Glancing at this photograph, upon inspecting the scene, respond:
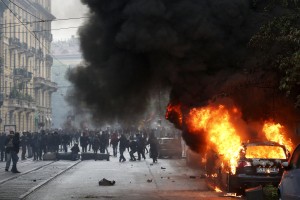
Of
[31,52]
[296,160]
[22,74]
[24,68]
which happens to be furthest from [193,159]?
[31,52]

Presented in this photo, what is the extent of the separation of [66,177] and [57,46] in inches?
4732

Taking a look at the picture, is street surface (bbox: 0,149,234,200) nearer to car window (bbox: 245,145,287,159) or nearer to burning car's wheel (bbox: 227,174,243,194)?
burning car's wheel (bbox: 227,174,243,194)

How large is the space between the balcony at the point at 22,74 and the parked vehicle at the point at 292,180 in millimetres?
54947

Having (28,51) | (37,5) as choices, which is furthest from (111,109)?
(37,5)

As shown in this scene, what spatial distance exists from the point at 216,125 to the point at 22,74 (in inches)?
1876

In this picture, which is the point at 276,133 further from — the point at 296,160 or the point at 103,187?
the point at 296,160

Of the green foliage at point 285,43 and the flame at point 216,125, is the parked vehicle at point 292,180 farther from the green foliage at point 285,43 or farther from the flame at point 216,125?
the flame at point 216,125

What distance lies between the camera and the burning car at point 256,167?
48.6 feet

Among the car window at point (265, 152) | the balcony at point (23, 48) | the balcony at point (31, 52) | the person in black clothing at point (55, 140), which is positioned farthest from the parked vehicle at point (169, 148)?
the balcony at point (31, 52)

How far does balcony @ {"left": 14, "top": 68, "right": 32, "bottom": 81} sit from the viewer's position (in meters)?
63.3

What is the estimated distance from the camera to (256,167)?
48.8ft

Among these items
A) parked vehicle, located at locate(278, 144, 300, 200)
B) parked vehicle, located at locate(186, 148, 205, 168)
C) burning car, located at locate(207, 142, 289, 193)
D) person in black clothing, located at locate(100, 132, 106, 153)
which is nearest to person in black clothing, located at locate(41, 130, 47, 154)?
person in black clothing, located at locate(100, 132, 106, 153)

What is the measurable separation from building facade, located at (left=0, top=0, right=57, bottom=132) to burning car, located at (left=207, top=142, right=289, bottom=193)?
123 feet

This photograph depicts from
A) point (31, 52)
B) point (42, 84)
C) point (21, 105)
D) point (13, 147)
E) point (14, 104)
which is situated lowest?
point (13, 147)
